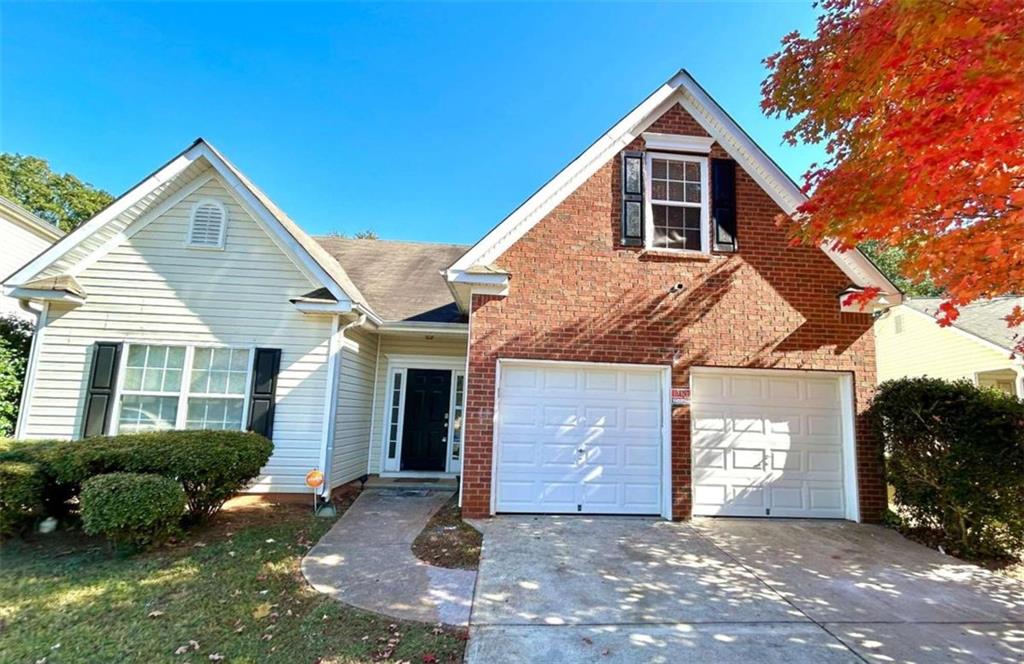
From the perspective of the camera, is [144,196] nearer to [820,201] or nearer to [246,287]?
[246,287]

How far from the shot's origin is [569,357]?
716cm

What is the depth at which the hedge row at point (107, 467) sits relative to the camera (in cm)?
547

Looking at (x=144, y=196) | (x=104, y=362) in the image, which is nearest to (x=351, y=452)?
(x=104, y=362)

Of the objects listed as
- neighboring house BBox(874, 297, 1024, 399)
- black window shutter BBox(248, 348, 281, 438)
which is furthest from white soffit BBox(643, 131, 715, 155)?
neighboring house BBox(874, 297, 1024, 399)

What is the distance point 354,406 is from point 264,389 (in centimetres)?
168

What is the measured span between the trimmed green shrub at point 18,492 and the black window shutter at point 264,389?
8.37 feet

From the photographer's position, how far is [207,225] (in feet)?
26.7

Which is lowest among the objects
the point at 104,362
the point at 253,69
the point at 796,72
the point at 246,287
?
the point at 104,362

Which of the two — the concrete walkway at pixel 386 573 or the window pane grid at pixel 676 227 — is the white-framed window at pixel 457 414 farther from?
the window pane grid at pixel 676 227

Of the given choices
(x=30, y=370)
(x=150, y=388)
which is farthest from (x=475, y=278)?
(x=30, y=370)

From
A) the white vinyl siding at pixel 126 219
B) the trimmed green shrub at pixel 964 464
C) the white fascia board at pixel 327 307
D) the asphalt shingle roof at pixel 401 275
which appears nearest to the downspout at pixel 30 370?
the white vinyl siding at pixel 126 219

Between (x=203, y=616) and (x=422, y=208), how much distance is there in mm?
19533

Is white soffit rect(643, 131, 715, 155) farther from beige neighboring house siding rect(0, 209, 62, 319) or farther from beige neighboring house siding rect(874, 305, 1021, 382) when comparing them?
beige neighboring house siding rect(0, 209, 62, 319)

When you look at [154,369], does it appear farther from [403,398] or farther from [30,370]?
[403,398]
